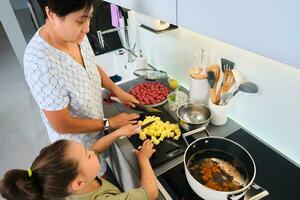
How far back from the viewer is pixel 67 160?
0.70 metres

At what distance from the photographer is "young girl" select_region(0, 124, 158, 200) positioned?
2.11 ft

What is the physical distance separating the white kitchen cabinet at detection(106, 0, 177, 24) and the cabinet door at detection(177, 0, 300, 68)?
8 centimetres

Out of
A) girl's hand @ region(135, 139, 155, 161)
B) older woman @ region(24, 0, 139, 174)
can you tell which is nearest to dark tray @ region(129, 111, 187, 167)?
girl's hand @ region(135, 139, 155, 161)

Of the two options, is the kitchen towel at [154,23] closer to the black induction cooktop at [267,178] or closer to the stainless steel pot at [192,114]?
the stainless steel pot at [192,114]

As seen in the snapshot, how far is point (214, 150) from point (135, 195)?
1.15 feet

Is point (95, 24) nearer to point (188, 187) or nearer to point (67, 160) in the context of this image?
point (67, 160)

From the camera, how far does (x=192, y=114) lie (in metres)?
1.08

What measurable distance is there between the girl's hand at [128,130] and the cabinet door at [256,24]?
558 mm

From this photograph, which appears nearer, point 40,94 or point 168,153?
point 40,94

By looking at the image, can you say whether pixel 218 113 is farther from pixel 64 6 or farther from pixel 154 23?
pixel 64 6

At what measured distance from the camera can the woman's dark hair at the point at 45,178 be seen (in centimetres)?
64

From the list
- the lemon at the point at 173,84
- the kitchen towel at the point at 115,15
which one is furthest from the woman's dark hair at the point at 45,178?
the kitchen towel at the point at 115,15

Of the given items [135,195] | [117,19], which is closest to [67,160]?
[135,195]

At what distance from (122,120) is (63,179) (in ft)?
1.44
